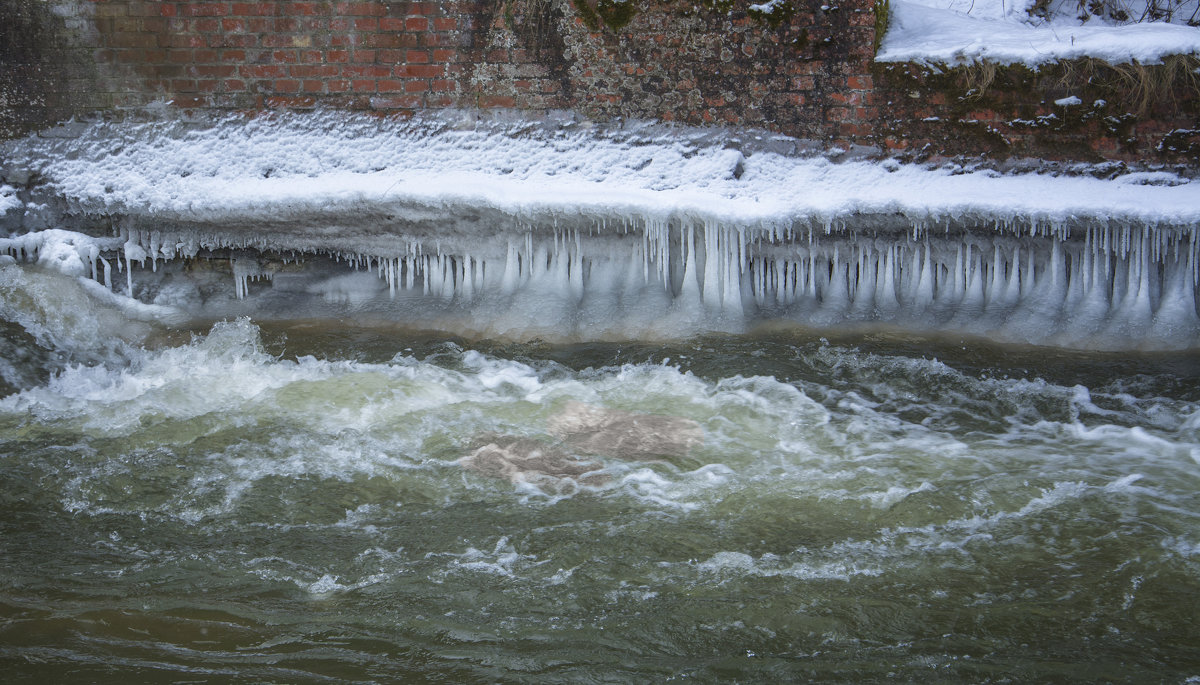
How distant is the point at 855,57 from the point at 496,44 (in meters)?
1.90

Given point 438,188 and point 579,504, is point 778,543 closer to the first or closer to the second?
point 579,504

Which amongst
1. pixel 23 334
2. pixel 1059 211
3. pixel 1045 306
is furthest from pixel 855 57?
pixel 23 334

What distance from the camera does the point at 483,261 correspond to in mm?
5203

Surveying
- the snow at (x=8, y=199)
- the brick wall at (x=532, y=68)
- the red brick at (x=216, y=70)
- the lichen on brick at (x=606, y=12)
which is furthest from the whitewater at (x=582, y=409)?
the lichen on brick at (x=606, y=12)

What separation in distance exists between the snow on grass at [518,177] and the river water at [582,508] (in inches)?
25.5

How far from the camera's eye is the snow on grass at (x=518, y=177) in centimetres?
475

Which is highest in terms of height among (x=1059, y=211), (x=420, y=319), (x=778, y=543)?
(x=1059, y=211)

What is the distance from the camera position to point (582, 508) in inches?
130

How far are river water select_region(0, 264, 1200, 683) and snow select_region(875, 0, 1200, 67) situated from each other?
148 centimetres

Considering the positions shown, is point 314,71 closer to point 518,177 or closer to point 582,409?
point 518,177

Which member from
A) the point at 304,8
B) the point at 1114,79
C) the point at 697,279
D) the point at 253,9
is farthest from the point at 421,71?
the point at 1114,79

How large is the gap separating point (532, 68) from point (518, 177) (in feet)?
1.99

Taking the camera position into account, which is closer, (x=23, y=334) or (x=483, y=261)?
(x=23, y=334)

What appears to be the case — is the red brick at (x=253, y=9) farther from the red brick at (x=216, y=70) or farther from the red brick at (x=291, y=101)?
the red brick at (x=291, y=101)
